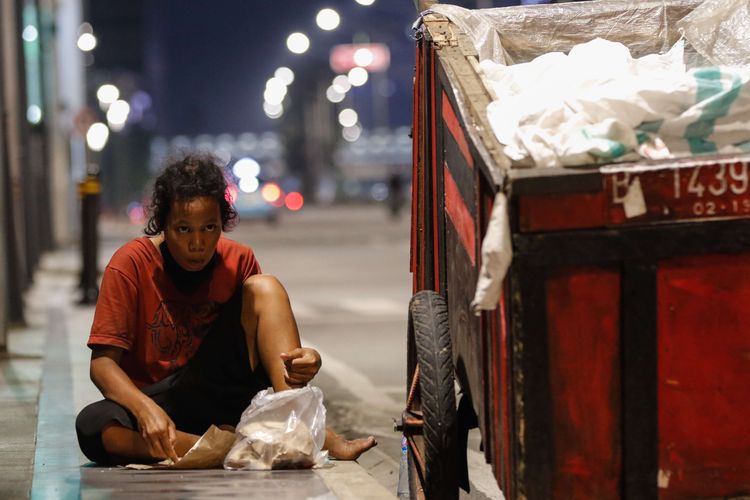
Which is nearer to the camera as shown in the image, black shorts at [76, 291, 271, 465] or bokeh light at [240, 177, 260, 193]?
black shorts at [76, 291, 271, 465]

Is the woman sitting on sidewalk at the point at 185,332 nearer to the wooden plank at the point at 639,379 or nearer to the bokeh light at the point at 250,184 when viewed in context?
the wooden plank at the point at 639,379

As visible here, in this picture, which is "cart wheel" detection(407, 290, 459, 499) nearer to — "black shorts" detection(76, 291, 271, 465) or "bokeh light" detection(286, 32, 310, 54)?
"black shorts" detection(76, 291, 271, 465)

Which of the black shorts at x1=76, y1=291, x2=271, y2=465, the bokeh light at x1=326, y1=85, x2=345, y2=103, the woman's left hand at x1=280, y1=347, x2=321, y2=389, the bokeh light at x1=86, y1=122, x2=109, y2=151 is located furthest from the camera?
the bokeh light at x1=326, y1=85, x2=345, y2=103

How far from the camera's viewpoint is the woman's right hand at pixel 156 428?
16.6 ft

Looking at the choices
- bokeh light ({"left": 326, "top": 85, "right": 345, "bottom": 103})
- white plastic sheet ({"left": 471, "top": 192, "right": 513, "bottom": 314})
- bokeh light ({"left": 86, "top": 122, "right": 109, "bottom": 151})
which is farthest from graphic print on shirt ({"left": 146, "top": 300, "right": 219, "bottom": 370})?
bokeh light ({"left": 326, "top": 85, "right": 345, "bottom": 103})

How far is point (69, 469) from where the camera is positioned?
5441 mm

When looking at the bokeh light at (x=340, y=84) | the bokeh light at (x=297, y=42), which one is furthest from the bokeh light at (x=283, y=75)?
the bokeh light at (x=297, y=42)

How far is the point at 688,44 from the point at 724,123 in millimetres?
1581

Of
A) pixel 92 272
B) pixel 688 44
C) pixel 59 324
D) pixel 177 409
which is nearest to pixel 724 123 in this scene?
pixel 688 44

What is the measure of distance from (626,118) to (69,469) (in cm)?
278

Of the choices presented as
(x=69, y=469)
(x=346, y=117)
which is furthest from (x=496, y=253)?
(x=346, y=117)

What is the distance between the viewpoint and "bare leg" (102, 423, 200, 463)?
525 cm

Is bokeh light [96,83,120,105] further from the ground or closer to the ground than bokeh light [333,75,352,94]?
closer to the ground

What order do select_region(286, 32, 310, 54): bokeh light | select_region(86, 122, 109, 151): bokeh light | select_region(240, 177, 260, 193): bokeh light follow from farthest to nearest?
select_region(240, 177, 260, 193): bokeh light → select_region(286, 32, 310, 54): bokeh light → select_region(86, 122, 109, 151): bokeh light
